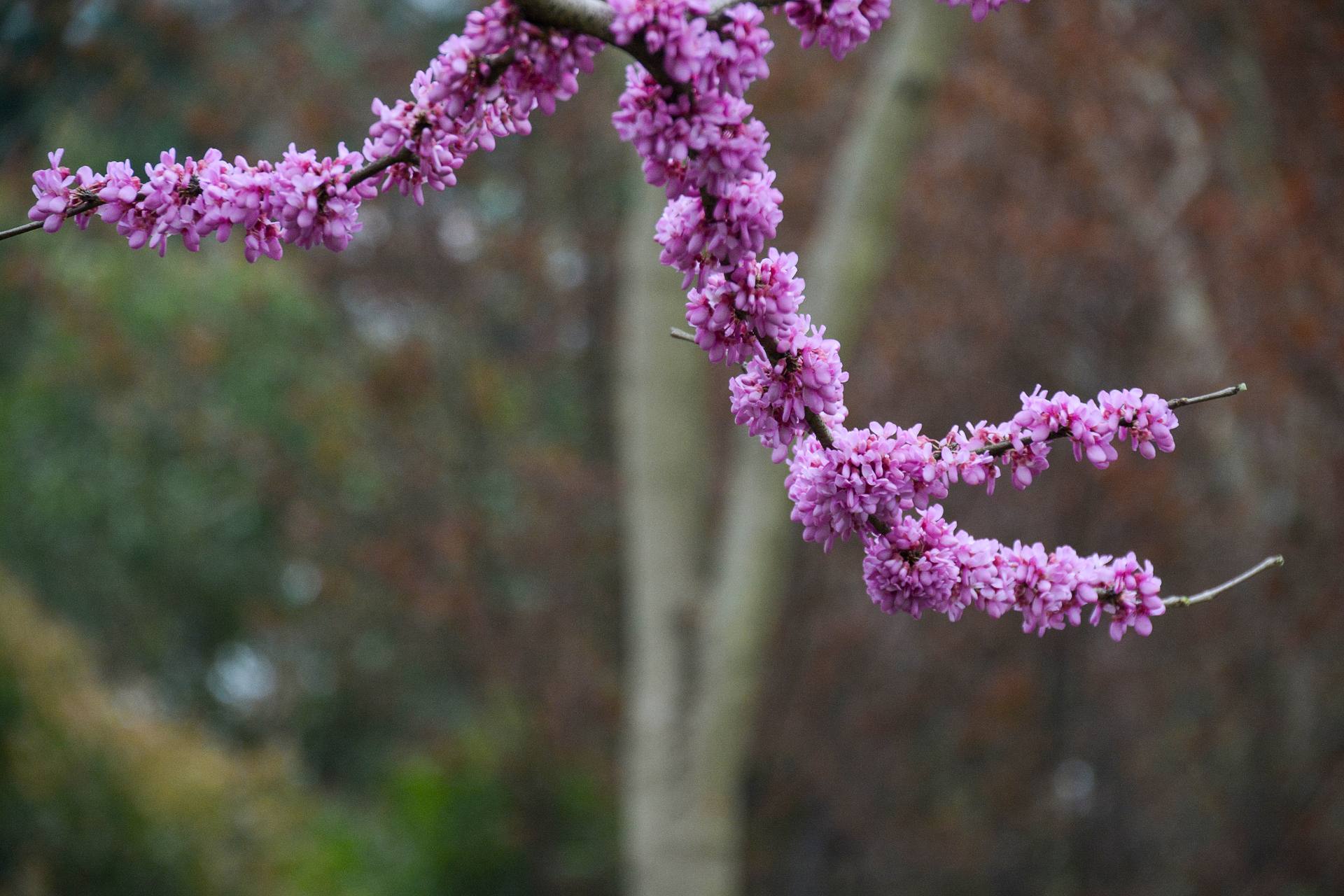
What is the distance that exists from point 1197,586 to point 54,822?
217 inches

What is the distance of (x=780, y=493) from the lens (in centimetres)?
617

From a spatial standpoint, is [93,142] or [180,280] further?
[180,280]

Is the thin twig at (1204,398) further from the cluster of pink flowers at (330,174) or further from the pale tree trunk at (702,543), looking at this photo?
the pale tree trunk at (702,543)

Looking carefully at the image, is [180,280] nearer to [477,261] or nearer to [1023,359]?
[477,261]

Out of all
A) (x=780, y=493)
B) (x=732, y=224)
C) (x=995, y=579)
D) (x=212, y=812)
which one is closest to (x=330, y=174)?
(x=732, y=224)

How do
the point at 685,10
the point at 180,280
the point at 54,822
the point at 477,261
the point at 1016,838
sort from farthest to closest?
the point at 180,280, the point at 477,261, the point at 1016,838, the point at 54,822, the point at 685,10

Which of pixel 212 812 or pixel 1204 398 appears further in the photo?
pixel 212 812

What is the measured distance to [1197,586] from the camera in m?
6.27

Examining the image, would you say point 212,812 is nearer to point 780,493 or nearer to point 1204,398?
point 780,493

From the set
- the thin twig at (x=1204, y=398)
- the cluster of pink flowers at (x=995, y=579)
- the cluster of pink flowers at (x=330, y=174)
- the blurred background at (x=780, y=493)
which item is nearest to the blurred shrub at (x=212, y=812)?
the blurred background at (x=780, y=493)

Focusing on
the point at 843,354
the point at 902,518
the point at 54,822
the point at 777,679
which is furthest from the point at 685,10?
the point at 777,679

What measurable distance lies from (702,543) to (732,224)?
538 cm

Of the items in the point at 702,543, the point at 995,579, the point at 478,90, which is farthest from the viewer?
the point at 702,543

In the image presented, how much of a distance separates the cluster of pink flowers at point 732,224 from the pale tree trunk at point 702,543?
4279 mm
